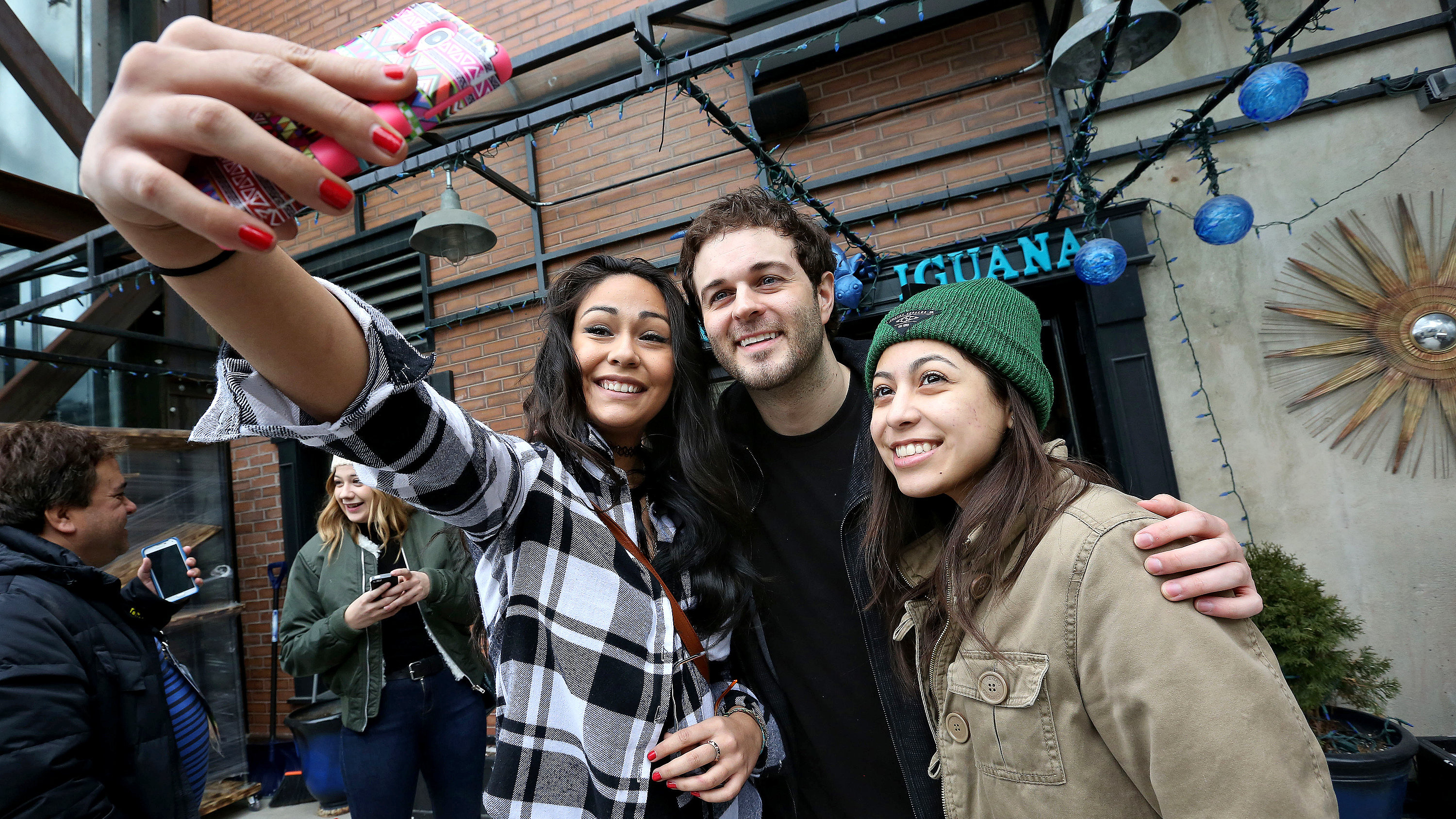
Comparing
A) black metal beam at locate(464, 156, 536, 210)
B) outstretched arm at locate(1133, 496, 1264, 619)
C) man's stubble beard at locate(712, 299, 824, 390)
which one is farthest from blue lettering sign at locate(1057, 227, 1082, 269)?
black metal beam at locate(464, 156, 536, 210)

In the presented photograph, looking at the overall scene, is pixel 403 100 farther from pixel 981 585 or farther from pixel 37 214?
pixel 37 214

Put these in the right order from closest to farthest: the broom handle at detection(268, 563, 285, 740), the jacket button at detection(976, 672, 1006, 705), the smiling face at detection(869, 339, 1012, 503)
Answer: the jacket button at detection(976, 672, 1006, 705) → the smiling face at detection(869, 339, 1012, 503) → the broom handle at detection(268, 563, 285, 740)

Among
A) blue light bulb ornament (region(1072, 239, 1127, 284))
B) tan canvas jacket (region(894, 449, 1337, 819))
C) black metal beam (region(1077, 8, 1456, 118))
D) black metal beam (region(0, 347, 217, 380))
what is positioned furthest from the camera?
black metal beam (region(0, 347, 217, 380))

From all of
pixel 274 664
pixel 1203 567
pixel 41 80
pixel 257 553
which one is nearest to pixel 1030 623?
pixel 1203 567

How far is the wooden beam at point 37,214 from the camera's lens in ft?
16.8

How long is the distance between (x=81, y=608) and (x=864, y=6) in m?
3.24

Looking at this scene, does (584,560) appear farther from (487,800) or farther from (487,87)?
(487,87)

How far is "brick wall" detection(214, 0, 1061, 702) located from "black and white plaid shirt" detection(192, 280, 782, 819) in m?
3.39

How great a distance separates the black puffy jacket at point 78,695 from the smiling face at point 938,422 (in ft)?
6.79

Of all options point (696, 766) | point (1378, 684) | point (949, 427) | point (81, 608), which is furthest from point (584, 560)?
point (1378, 684)

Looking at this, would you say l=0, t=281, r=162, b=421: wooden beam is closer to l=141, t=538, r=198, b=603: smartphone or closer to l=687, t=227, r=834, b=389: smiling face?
l=141, t=538, r=198, b=603: smartphone

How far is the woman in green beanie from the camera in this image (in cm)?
89

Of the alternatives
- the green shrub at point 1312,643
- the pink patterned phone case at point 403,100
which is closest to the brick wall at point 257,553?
the pink patterned phone case at point 403,100

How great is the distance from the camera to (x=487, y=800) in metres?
1.18
